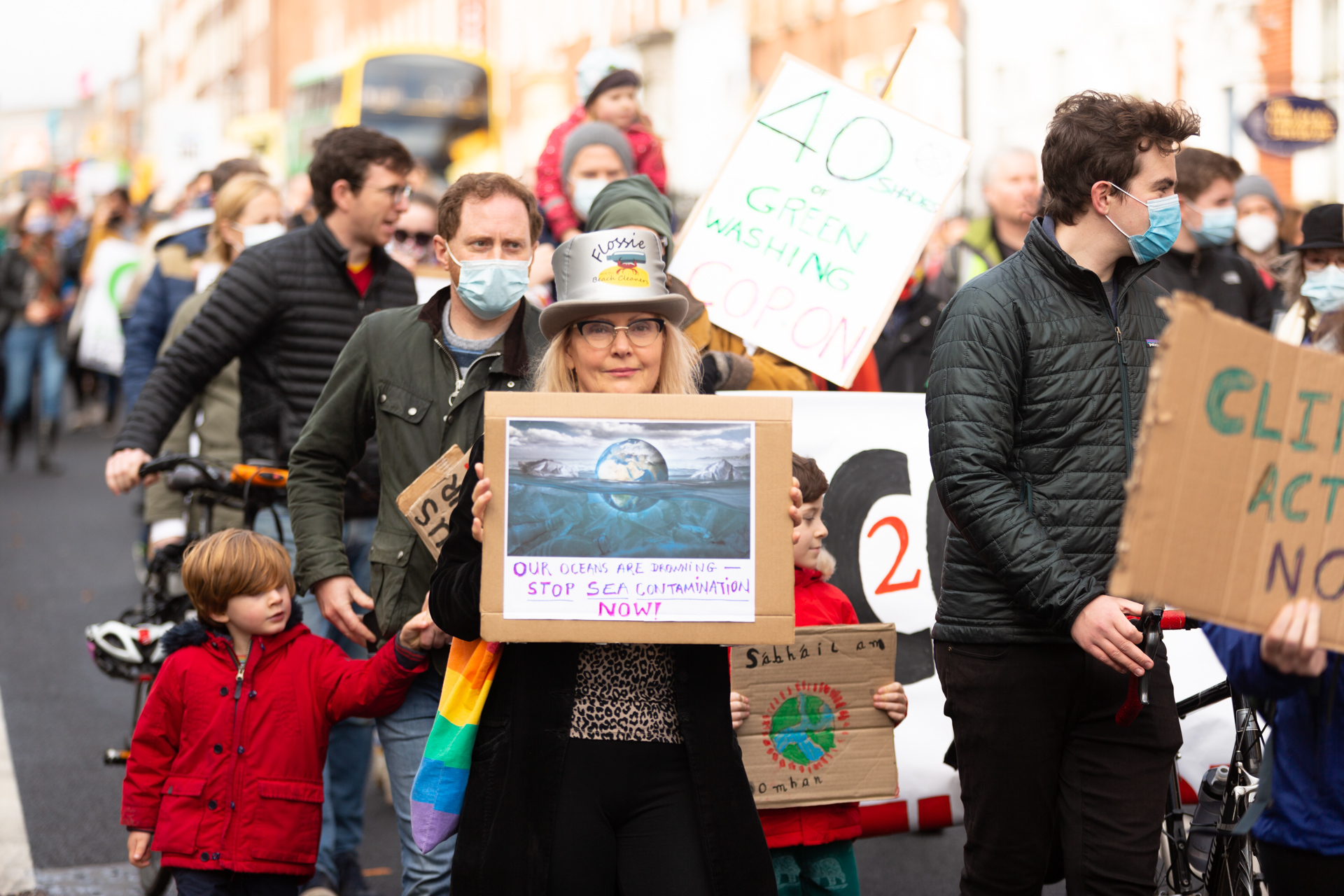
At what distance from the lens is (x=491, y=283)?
4176 mm

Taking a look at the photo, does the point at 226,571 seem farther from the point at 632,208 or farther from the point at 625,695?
the point at 632,208

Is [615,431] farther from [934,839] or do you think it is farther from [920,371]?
[920,371]

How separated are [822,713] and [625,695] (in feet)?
3.85

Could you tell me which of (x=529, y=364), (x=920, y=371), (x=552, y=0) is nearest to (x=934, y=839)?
(x=920, y=371)

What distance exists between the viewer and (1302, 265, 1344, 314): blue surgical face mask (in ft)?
17.8

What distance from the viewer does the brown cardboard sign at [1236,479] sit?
260cm

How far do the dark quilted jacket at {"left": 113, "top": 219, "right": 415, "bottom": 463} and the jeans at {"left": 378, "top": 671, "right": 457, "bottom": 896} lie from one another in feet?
4.01

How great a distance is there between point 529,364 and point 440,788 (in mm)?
1203

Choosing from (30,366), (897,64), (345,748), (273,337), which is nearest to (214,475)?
(273,337)

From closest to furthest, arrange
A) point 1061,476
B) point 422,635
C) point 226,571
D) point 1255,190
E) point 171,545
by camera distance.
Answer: point 1061,476 → point 422,635 → point 226,571 → point 171,545 → point 1255,190

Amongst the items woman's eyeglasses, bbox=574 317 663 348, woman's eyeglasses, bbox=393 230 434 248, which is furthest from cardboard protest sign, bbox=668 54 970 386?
woman's eyeglasses, bbox=393 230 434 248

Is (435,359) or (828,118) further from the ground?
(828,118)

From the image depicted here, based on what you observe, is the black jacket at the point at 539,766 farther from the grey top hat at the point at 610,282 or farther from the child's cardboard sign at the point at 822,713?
the child's cardboard sign at the point at 822,713

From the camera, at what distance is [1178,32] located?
21438mm
